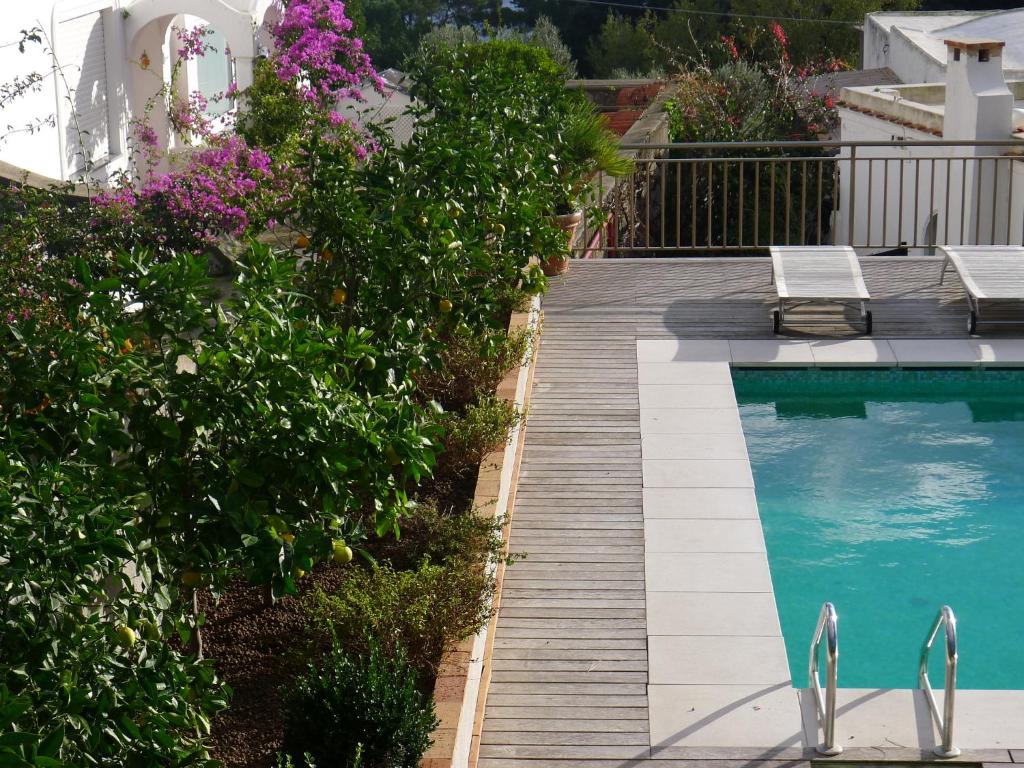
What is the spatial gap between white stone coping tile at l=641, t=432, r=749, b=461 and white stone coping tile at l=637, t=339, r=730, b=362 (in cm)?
142

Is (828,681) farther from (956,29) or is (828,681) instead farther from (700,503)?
(956,29)

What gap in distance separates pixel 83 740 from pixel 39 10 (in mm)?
11668

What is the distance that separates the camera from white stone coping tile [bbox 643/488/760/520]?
6797mm

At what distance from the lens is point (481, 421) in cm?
671

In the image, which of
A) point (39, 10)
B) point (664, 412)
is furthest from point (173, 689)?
point (39, 10)

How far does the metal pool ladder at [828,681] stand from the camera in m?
4.42

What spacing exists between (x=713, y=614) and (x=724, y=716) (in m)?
0.86

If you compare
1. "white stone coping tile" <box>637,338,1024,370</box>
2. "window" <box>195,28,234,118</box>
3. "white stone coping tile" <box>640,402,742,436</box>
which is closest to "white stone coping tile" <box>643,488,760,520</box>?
"white stone coping tile" <box>640,402,742,436</box>

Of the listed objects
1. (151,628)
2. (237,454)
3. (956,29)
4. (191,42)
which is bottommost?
(151,628)

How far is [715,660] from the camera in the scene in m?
5.36

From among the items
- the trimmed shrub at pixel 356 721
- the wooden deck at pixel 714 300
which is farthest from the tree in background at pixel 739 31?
the trimmed shrub at pixel 356 721

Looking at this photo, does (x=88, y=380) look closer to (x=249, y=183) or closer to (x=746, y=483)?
(x=746, y=483)

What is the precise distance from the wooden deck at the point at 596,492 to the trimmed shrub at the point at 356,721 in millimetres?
746

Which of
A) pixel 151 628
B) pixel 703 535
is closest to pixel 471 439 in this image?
pixel 703 535
